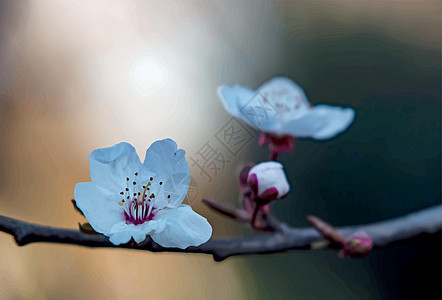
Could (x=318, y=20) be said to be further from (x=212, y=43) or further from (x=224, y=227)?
(x=224, y=227)

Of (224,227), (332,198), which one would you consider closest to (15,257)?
(224,227)

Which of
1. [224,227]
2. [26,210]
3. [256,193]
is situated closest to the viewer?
[256,193]

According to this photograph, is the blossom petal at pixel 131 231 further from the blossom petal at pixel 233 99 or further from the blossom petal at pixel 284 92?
the blossom petal at pixel 284 92

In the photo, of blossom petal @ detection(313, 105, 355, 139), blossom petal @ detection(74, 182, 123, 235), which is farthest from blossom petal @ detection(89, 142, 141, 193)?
blossom petal @ detection(313, 105, 355, 139)

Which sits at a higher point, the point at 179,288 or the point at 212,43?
the point at 212,43

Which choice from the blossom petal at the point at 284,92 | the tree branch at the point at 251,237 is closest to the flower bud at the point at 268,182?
the tree branch at the point at 251,237

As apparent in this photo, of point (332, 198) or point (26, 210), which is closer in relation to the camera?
point (26, 210)

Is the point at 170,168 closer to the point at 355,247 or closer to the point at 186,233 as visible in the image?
the point at 186,233

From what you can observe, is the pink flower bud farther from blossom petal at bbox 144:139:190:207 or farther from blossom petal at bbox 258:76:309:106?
blossom petal at bbox 258:76:309:106
